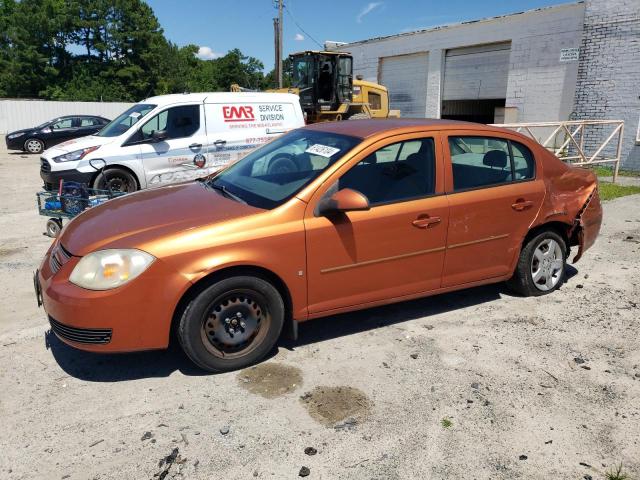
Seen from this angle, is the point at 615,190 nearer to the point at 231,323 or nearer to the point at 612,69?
the point at 612,69

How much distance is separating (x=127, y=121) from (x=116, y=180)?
1.18 m

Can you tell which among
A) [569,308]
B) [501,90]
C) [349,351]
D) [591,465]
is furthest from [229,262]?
[501,90]

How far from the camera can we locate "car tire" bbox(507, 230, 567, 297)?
4789 millimetres

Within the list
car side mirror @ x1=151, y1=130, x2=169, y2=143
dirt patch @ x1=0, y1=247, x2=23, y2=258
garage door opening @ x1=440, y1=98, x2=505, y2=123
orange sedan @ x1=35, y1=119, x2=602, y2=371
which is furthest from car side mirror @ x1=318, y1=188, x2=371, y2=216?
garage door opening @ x1=440, y1=98, x2=505, y2=123

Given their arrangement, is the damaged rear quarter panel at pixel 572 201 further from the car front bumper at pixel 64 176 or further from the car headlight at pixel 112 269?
the car front bumper at pixel 64 176

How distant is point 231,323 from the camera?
3.51 meters

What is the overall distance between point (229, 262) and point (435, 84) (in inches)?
781

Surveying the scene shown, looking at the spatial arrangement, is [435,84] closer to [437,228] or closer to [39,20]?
[437,228]

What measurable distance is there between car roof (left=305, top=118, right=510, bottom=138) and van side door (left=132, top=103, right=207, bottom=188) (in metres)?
4.81

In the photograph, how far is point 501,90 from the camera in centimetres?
1930

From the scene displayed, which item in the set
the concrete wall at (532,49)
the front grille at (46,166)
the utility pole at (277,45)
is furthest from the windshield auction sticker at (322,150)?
the utility pole at (277,45)

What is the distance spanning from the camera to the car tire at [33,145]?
19078 millimetres

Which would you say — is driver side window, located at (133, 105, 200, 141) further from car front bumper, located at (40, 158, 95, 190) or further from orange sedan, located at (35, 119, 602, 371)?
orange sedan, located at (35, 119, 602, 371)

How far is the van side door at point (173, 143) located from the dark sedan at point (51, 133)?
11.6m
